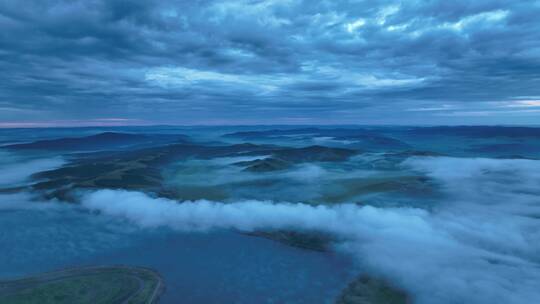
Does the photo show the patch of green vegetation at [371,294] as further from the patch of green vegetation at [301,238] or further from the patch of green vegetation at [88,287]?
the patch of green vegetation at [88,287]

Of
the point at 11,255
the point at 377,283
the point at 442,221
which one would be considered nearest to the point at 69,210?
the point at 11,255

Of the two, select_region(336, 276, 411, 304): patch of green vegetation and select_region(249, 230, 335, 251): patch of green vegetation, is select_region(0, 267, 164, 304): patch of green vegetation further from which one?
select_region(249, 230, 335, 251): patch of green vegetation

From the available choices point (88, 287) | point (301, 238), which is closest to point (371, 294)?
point (301, 238)

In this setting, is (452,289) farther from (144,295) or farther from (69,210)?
(69,210)

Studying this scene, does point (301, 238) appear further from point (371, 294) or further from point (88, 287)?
point (88, 287)

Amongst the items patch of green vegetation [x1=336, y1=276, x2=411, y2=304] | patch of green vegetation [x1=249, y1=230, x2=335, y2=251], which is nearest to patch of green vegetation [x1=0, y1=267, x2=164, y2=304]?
patch of green vegetation [x1=336, y1=276, x2=411, y2=304]

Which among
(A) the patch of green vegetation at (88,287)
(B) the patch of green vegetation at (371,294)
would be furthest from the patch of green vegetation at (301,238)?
(A) the patch of green vegetation at (88,287)
